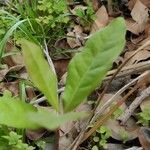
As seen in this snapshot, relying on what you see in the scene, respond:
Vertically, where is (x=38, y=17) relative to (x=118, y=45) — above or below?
below

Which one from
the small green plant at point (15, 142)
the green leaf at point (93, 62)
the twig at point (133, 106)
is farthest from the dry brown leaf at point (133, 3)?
the green leaf at point (93, 62)

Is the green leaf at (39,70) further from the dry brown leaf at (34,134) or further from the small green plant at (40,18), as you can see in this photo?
the small green plant at (40,18)

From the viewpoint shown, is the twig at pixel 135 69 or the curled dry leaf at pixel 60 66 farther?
the curled dry leaf at pixel 60 66

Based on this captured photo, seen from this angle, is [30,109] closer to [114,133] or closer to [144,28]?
[114,133]

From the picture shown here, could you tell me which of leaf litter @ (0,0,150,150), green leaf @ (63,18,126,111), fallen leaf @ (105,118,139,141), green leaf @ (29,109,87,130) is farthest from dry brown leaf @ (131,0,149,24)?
green leaf @ (29,109,87,130)

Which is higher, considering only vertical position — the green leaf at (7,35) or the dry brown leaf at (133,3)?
the dry brown leaf at (133,3)

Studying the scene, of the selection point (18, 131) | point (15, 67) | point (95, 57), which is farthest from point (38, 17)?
point (95, 57)

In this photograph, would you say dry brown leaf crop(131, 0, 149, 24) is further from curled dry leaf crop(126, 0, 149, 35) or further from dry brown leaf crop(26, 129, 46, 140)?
dry brown leaf crop(26, 129, 46, 140)
